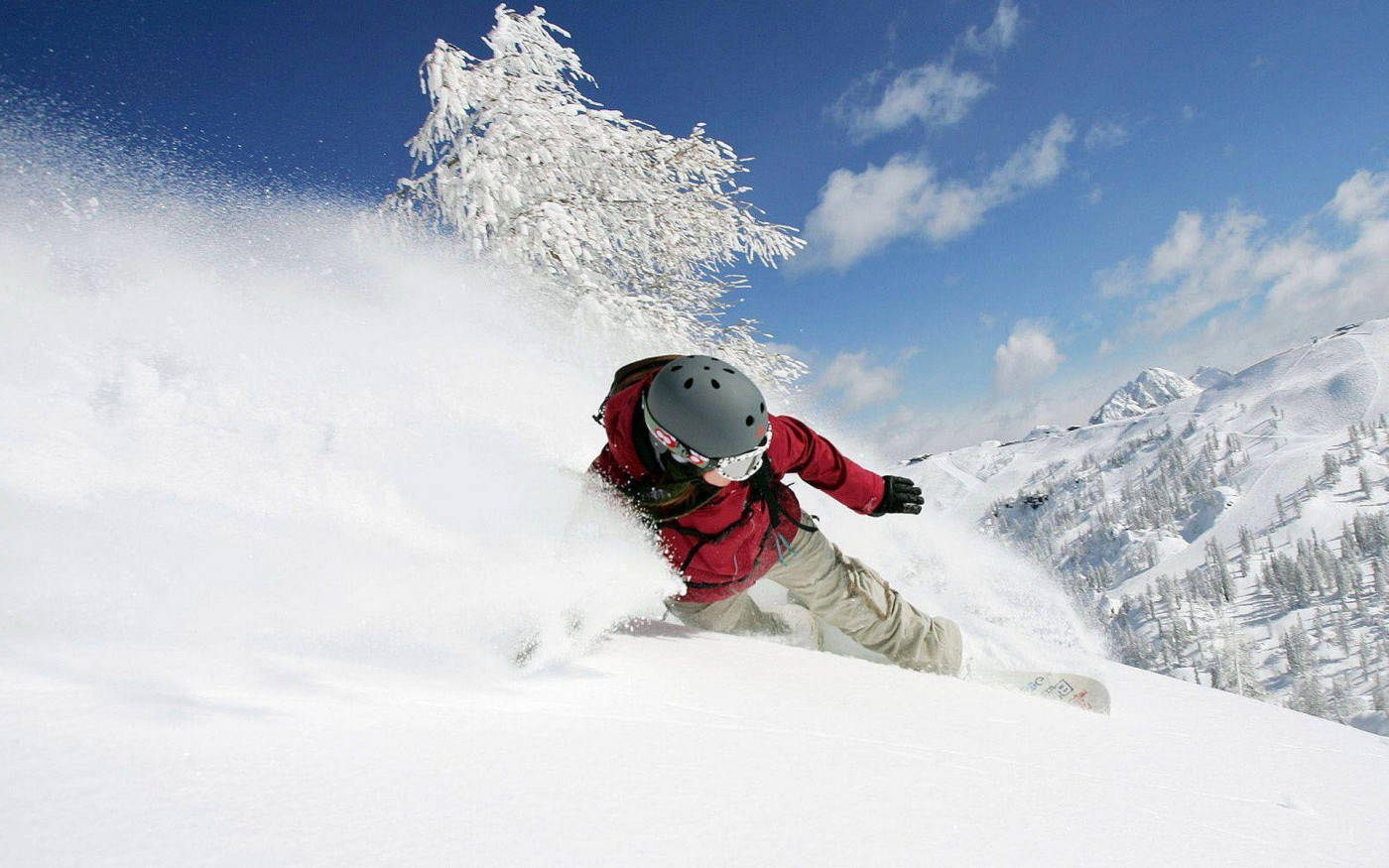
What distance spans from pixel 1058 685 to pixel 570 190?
7332mm

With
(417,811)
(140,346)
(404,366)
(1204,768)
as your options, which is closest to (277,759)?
(417,811)

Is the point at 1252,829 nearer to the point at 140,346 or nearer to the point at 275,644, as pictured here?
the point at 275,644

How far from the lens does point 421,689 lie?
1.74m

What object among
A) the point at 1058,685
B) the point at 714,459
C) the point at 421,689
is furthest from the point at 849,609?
the point at 421,689

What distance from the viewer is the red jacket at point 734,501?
119 inches

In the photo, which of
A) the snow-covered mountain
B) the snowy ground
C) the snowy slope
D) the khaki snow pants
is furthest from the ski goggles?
the snow-covered mountain

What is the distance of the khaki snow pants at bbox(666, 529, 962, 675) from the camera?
3.49 m

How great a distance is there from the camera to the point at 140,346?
3.56 m

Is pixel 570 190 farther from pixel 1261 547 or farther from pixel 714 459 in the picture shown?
pixel 1261 547

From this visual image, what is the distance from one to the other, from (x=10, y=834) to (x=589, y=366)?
699 centimetres

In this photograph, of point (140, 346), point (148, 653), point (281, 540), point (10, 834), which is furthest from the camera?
point (140, 346)

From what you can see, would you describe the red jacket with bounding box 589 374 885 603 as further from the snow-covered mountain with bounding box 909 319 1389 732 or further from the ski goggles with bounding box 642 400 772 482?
the snow-covered mountain with bounding box 909 319 1389 732

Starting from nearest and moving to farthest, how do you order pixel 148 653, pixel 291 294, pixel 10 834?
pixel 10 834 < pixel 148 653 < pixel 291 294

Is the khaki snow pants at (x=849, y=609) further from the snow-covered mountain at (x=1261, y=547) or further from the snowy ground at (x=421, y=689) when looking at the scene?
the snow-covered mountain at (x=1261, y=547)
